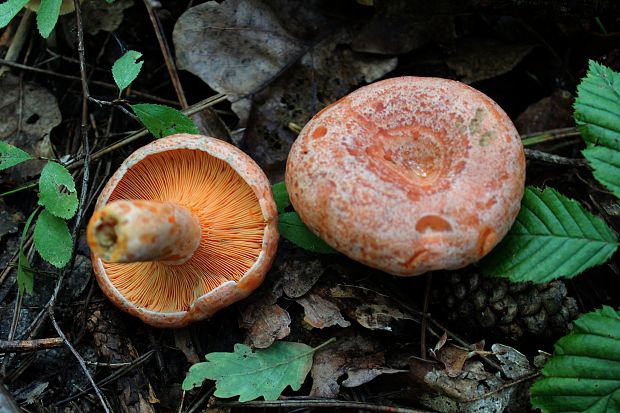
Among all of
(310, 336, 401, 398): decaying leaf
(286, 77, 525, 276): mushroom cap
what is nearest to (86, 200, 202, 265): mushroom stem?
(286, 77, 525, 276): mushroom cap

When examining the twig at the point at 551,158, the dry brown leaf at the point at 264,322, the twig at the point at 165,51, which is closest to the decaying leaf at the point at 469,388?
the dry brown leaf at the point at 264,322

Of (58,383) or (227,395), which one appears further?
(58,383)

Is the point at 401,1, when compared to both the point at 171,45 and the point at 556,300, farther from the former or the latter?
the point at 556,300

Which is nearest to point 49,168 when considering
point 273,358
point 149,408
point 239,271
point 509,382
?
point 239,271

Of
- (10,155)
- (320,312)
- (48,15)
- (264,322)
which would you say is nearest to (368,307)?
(320,312)

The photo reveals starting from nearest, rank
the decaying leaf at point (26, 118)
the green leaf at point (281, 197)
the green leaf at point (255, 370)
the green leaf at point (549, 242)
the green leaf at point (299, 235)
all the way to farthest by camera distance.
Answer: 1. the green leaf at point (549, 242)
2. the green leaf at point (255, 370)
3. the green leaf at point (299, 235)
4. the green leaf at point (281, 197)
5. the decaying leaf at point (26, 118)

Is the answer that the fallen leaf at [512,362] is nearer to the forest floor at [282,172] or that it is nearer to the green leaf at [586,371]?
the forest floor at [282,172]

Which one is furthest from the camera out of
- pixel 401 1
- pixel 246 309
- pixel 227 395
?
pixel 401 1

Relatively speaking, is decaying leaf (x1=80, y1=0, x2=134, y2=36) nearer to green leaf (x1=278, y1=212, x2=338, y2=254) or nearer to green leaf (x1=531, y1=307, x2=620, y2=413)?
green leaf (x1=278, y1=212, x2=338, y2=254)
